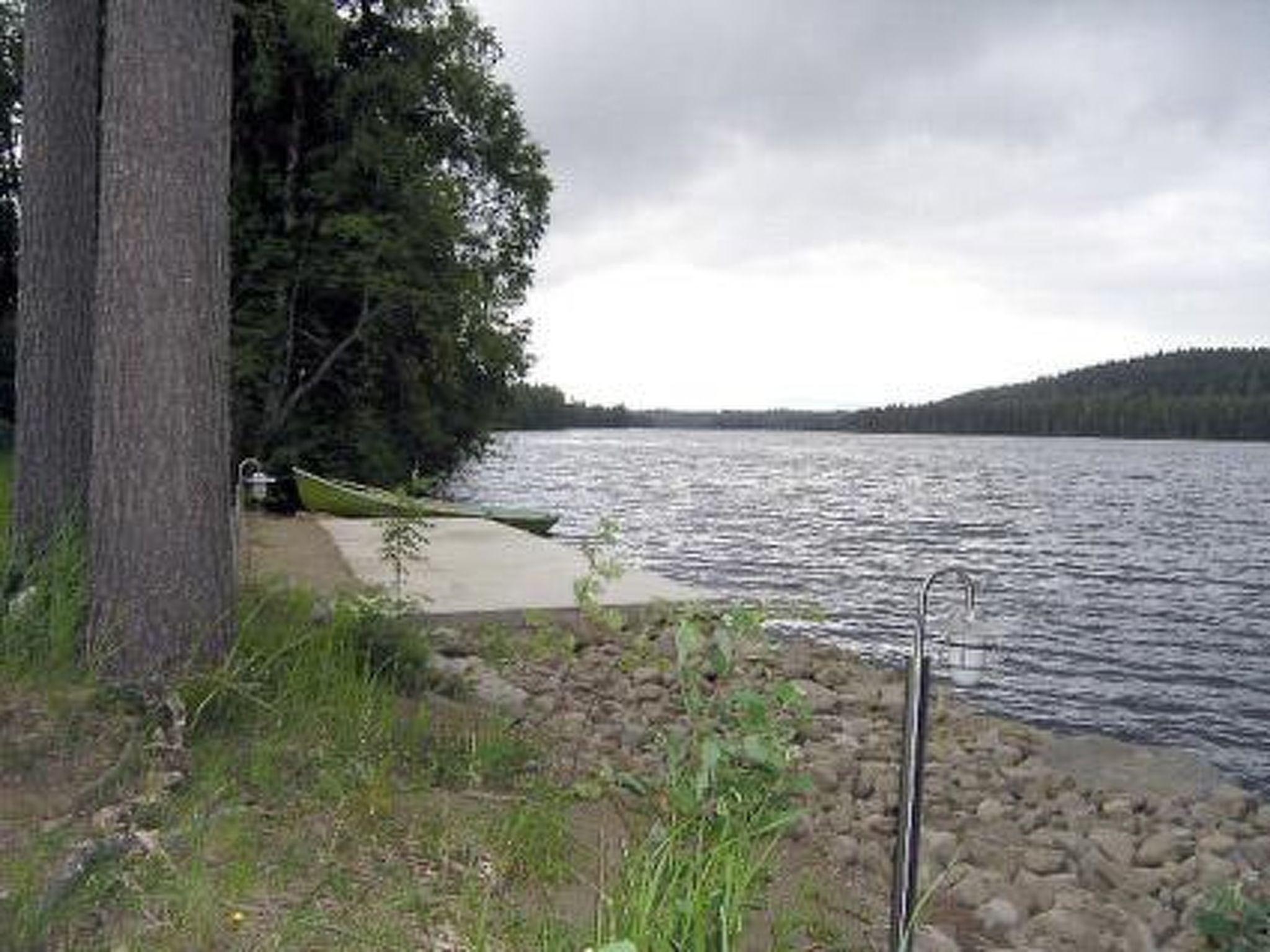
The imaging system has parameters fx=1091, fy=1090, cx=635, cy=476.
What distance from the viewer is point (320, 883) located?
10.7 ft

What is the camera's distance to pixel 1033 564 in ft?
72.2

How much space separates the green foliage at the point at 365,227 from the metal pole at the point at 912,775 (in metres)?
17.2

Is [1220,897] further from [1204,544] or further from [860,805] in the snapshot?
[1204,544]

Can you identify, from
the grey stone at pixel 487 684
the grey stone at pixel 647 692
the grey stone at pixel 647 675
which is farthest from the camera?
the grey stone at pixel 647 675

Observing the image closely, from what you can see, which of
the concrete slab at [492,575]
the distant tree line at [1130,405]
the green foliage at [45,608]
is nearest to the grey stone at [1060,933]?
the concrete slab at [492,575]

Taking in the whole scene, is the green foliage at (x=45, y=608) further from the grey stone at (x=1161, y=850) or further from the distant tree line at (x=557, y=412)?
the distant tree line at (x=557, y=412)

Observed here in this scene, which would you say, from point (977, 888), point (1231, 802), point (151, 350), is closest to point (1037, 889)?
point (977, 888)

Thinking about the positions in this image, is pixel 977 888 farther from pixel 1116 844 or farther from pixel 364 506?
pixel 364 506

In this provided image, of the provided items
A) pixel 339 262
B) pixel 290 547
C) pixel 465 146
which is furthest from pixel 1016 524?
pixel 290 547

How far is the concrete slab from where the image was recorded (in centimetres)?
938

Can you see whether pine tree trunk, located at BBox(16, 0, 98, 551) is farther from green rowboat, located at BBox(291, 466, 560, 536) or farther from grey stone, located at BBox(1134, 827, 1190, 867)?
green rowboat, located at BBox(291, 466, 560, 536)

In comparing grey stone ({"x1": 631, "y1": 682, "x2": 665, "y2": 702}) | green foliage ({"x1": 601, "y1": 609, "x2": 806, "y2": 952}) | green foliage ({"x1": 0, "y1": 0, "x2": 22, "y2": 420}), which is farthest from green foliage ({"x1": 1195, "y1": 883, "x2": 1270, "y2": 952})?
green foliage ({"x1": 0, "y1": 0, "x2": 22, "y2": 420})

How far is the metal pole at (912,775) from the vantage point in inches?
139

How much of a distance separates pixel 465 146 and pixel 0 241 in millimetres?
13282
